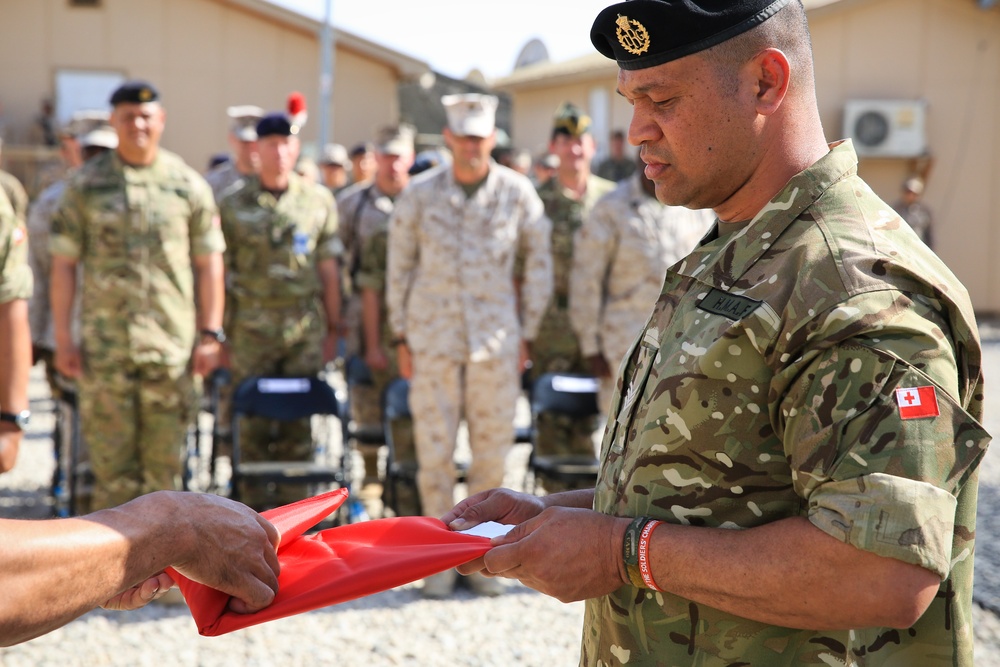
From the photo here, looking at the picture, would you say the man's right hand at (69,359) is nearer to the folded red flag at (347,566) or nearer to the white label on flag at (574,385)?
the white label on flag at (574,385)

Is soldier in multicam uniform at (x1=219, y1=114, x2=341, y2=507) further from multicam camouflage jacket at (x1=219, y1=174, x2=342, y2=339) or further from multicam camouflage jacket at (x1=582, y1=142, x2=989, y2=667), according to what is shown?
multicam camouflage jacket at (x1=582, y1=142, x2=989, y2=667)

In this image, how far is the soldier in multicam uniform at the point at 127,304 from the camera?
17.5ft

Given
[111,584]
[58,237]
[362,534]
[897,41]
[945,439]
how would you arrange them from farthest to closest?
[897,41] → [58,237] → [362,534] → [111,584] → [945,439]

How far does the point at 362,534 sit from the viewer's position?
2117 mm

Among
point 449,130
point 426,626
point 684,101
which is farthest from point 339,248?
point 684,101

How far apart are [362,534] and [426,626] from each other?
2.86 meters

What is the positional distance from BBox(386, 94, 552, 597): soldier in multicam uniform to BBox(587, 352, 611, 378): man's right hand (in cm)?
72

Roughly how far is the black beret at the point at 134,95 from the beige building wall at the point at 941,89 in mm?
13580

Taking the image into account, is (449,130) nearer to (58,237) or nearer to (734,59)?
(58,237)

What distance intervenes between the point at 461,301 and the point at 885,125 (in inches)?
511

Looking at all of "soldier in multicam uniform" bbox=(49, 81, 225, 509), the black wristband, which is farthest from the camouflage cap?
the black wristband

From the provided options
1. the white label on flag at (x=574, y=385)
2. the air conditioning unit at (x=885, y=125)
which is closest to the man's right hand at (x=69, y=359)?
the white label on flag at (x=574, y=385)

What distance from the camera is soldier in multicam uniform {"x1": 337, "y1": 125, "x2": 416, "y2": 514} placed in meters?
6.86

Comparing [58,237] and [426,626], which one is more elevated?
[58,237]
